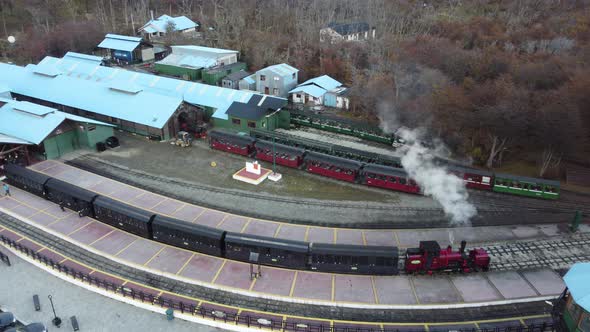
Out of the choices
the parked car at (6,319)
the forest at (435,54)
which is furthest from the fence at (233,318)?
the forest at (435,54)

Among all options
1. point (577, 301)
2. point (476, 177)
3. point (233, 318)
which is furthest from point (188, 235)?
point (476, 177)

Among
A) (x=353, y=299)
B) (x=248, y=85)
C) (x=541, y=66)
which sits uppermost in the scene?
(x=541, y=66)

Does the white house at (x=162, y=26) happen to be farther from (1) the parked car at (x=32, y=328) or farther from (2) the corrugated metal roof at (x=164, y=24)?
(1) the parked car at (x=32, y=328)

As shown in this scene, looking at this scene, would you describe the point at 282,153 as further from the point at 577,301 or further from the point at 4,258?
the point at 577,301

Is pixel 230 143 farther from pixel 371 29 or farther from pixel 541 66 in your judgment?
pixel 371 29

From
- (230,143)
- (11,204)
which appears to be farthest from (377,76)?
(11,204)

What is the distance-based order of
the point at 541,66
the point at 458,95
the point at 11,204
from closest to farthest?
the point at 11,204, the point at 458,95, the point at 541,66
